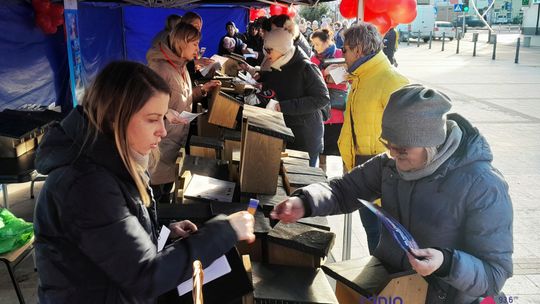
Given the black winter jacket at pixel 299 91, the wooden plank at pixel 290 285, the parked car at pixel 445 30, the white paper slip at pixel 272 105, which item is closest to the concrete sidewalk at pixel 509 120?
the black winter jacket at pixel 299 91

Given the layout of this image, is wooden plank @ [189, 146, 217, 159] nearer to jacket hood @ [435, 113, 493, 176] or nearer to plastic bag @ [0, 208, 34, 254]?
plastic bag @ [0, 208, 34, 254]

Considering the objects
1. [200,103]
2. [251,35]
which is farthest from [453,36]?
[200,103]

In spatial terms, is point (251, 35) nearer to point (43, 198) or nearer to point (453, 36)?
point (43, 198)

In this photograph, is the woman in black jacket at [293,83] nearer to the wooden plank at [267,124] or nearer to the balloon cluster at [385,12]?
the wooden plank at [267,124]

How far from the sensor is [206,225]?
55.7 inches

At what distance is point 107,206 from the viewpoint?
47.9 inches

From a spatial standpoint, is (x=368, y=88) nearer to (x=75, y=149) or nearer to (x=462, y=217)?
(x=462, y=217)

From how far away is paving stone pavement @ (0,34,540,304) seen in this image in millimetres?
3605

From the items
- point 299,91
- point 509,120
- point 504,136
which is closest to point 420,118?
point 299,91

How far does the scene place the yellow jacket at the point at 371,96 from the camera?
315cm

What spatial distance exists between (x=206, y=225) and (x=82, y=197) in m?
0.37

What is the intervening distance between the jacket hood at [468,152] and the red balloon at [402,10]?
14.9 feet

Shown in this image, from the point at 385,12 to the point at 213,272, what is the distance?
512cm

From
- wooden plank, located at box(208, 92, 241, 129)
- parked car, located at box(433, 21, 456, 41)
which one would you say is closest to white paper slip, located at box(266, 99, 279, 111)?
Result: wooden plank, located at box(208, 92, 241, 129)
